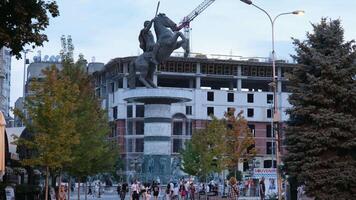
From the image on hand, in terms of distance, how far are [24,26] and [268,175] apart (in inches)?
1385

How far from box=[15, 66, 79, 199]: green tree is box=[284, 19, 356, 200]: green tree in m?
10.6

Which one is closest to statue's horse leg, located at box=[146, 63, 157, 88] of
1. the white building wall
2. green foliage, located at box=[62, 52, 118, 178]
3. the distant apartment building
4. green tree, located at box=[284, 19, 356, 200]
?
the distant apartment building

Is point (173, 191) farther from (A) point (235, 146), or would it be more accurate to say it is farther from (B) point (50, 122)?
(B) point (50, 122)

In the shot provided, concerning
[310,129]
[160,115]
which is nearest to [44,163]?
[310,129]

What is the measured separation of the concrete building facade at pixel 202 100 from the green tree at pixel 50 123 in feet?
261

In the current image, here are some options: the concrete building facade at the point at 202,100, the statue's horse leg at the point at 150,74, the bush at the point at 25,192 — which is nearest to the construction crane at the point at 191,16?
the concrete building facade at the point at 202,100

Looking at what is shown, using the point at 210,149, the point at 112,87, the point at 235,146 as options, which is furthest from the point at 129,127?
the point at 235,146

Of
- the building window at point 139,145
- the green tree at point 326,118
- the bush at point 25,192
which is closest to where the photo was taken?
the green tree at point 326,118

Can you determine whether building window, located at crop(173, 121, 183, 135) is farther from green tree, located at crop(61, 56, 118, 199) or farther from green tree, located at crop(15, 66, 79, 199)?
green tree, located at crop(15, 66, 79, 199)

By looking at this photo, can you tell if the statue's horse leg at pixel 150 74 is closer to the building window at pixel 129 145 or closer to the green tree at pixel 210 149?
the green tree at pixel 210 149

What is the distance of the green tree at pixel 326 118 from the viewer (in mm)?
29203

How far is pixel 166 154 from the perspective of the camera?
7788 cm

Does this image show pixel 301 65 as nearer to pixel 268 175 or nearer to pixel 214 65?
pixel 268 175

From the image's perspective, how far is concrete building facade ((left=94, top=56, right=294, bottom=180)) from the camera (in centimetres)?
11625
